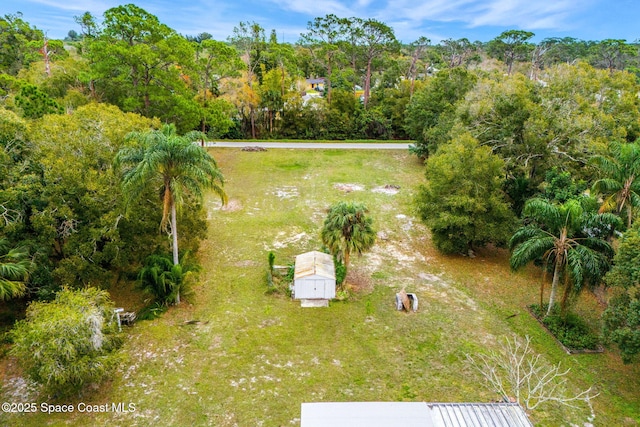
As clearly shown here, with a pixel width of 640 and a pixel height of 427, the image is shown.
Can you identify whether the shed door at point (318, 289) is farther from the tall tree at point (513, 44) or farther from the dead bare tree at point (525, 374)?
the tall tree at point (513, 44)

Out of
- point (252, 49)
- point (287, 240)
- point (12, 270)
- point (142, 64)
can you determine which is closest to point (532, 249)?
point (287, 240)

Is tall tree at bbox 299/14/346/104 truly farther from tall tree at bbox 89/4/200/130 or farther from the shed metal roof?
the shed metal roof

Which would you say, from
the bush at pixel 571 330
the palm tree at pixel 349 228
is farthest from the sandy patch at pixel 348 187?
the bush at pixel 571 330

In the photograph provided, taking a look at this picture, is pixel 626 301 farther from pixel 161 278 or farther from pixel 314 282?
pixel 161 278

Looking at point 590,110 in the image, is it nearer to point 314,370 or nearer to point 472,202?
point 472,202

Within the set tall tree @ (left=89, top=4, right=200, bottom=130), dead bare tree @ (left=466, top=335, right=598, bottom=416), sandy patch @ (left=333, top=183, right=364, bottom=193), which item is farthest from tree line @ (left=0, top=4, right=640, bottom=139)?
dead bare tree @ (left=466, top=335, right=598, bottom=416)

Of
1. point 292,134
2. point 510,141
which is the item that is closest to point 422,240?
point 510,141
